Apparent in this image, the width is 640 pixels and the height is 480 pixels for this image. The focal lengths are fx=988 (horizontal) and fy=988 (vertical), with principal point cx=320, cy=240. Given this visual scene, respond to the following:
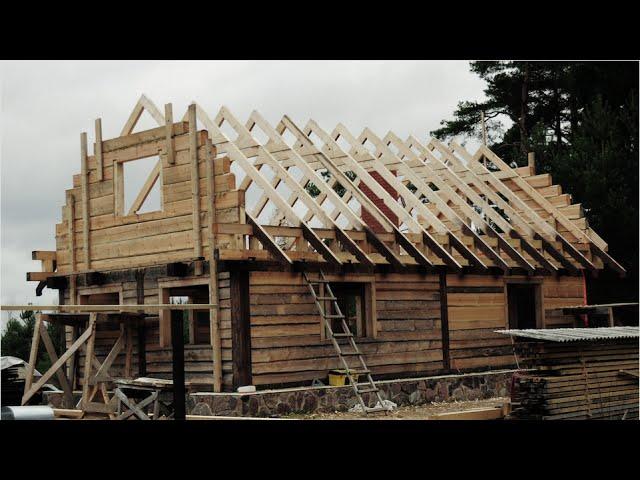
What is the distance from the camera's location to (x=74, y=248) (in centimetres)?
2083

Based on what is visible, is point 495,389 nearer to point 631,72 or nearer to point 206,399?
point 206,399

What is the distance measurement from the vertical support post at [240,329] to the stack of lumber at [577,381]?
15.4 feet

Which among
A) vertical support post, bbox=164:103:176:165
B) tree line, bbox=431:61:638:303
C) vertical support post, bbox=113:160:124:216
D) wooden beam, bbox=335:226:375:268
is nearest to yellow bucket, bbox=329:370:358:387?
wooden beam, bbox=335:226:375:268

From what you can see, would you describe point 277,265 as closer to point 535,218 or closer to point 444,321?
point 444,321

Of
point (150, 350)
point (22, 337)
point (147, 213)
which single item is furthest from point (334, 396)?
point (22, 337)

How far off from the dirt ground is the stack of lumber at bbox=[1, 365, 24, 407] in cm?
465

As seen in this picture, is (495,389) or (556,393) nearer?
(556,393)

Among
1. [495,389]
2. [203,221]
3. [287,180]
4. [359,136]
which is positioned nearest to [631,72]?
[359,136]

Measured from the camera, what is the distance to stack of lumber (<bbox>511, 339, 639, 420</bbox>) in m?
15.5

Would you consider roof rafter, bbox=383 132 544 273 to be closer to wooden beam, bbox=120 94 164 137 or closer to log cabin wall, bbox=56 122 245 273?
log cabin wall, bbox=56 122 245 273

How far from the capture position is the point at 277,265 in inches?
714

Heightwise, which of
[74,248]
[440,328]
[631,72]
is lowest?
[440,328]
